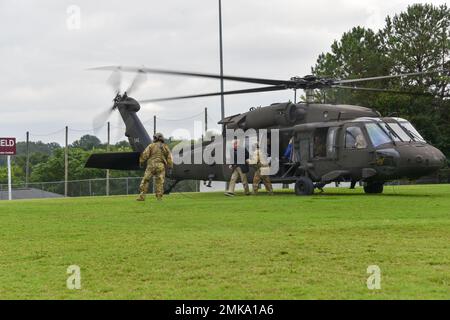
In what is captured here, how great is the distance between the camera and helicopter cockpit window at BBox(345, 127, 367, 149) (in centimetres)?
2228

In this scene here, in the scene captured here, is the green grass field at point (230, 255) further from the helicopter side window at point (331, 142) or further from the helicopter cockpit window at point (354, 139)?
the helicopter side window at point (331, 142)

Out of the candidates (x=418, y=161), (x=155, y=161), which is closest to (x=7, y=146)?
(x=155, y=161)

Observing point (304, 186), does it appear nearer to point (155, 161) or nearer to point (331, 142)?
point (331, 142)

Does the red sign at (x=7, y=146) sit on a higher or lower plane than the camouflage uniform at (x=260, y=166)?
higher

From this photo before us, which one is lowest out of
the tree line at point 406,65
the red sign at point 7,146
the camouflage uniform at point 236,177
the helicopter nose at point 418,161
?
the camouflage uniform at point 236,177

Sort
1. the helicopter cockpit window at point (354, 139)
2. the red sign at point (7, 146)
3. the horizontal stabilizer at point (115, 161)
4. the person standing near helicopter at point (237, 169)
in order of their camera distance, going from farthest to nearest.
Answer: the red sign at point (7, 146) → the horizontal stabilizer at point (115, 161) → the person standing near helicopter at point (237, 169) → the helicopter cockpit window at point (354, 139)

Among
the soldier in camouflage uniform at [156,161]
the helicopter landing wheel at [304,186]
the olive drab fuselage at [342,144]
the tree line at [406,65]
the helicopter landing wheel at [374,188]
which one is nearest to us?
the olive drab fuselage at [342,144]

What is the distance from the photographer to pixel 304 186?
77.8 feet

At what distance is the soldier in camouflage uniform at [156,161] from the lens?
72.3ft

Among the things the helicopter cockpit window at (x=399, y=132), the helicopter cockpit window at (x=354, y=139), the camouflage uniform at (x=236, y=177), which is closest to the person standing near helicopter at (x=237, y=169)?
the camouflage uniform at (x=236, y=177)

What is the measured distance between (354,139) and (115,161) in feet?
34.7

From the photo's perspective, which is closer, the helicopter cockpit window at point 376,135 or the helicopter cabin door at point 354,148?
the helicopter cockpit window at point 376,135

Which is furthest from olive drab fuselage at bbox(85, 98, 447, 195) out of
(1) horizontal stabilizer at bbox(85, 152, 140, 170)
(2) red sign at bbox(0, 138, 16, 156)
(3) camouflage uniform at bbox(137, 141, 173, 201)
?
(2) red sign at bbox(0, 138, 16, 156)

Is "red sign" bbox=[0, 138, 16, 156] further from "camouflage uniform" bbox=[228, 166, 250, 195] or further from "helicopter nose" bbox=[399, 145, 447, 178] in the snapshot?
"helicopter nose" bbox=[399, 145, 447, 178]
